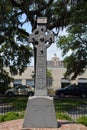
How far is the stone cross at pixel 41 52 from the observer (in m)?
15.1

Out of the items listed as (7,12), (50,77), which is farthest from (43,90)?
(50,77)

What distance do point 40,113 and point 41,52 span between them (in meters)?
2.18

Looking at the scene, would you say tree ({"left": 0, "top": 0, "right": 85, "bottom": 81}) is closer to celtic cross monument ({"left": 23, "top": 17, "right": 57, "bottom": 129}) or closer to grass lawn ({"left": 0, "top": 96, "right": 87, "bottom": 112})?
grass lawn ({"left": 0, "top": 96, "right": 87, "bottom": 112})

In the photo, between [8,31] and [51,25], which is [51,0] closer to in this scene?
[51,25]

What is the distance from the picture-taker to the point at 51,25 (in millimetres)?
31547

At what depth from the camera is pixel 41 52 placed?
15.2 meters

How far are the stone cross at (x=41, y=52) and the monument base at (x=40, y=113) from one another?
31cm

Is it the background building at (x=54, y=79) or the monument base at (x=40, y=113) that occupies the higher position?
the background building at (x=54, y=79)

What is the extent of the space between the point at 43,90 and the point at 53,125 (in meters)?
1.31

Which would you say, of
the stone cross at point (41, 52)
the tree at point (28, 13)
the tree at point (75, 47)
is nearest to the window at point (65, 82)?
the tree at point (75, 47)

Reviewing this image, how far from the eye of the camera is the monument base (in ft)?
48.6

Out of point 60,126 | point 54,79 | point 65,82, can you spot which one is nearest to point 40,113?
point 60,126

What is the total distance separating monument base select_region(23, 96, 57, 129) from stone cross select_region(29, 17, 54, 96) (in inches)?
12.1

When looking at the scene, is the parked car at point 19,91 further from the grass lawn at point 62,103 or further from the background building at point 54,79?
the grass lawn at point 62,103
